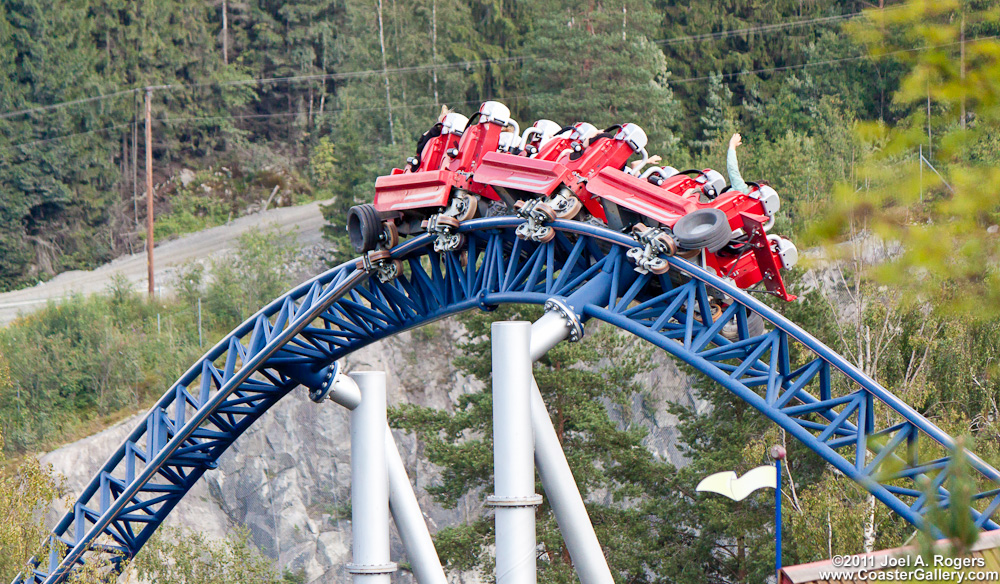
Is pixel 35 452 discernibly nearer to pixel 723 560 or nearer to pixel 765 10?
pixel 723 560

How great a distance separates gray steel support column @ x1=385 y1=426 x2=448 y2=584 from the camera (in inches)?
377

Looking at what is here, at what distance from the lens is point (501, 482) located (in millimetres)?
7234

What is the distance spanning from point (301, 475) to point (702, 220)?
17382mm

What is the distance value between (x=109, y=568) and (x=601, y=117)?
20.4m

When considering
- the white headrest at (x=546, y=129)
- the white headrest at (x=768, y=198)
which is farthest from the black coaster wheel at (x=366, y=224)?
the white headrest at (x=768, y=198)

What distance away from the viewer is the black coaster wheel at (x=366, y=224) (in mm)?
9562

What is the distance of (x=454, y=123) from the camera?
9328 mm

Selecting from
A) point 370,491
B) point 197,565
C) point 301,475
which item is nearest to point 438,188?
point 370,491

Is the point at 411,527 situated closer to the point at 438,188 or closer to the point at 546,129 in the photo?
the point at 438,188

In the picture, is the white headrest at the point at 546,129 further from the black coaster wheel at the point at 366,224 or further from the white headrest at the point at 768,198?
the white headrest at the point at 768,198

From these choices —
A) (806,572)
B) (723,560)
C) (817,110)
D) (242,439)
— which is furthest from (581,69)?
(806,572)

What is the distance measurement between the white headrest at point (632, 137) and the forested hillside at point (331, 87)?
18.3 meters

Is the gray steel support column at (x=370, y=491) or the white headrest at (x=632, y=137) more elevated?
the white headrest at (x=632, y=137)

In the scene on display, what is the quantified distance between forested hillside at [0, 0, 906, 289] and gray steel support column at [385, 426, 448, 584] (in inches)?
720
